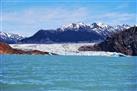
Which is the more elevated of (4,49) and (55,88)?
(55,88)

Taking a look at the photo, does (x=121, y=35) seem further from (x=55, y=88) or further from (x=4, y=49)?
(x=55, y=88)

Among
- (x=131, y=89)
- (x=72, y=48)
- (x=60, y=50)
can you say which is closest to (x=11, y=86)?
(x=131, y=89)

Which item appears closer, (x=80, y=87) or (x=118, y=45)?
(x=80, y=87)

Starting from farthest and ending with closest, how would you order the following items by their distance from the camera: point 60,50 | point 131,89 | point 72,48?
point 72,48 → point 60,50 → point 131,89

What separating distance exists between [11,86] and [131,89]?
5609mm

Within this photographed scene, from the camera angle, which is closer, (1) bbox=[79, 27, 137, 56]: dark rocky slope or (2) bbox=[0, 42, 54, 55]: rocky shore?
(2) bbox=[0, 42, 54, 55]: rocky shore

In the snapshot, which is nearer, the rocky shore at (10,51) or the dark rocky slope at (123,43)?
the rocky shore at (10,51)

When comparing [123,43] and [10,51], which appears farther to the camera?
A: [123,43]

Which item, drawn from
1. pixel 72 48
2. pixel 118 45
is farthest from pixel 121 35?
pixel 72 48

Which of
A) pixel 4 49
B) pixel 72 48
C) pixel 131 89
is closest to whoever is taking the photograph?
pixel 131 89

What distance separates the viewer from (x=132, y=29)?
15562 cm

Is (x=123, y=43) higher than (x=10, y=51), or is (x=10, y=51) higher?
(x=10, y=51)

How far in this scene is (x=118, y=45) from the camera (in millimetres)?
158500

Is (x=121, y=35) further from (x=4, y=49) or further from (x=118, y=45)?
(x=4, y=49)
